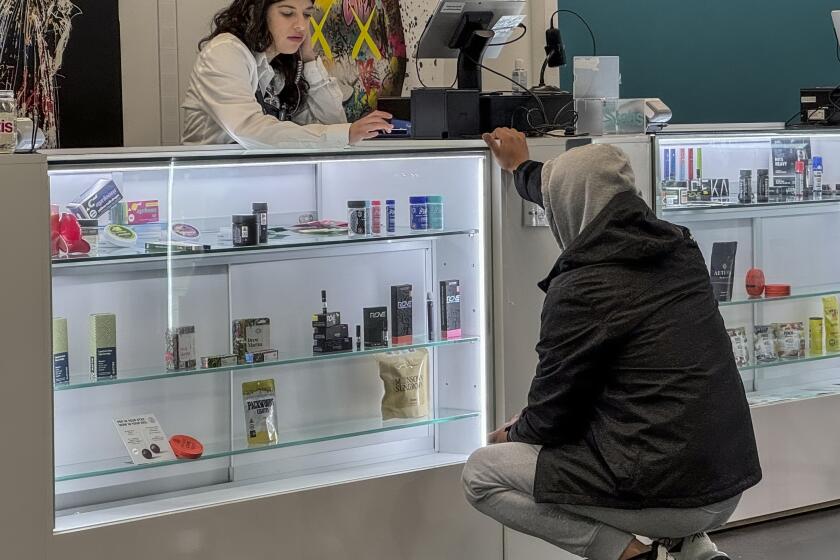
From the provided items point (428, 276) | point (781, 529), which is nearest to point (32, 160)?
point (428, 276)

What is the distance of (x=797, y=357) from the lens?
17.0 ft

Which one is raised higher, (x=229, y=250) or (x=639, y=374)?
(x=229, y=250)

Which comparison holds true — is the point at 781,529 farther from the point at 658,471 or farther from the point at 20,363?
the point at 20,363

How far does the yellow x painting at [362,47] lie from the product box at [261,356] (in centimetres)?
152

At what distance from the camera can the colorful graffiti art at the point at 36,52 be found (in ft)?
13.9

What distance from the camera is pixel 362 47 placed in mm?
5066

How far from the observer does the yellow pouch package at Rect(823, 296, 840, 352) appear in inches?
208

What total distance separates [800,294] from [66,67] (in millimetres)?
3246

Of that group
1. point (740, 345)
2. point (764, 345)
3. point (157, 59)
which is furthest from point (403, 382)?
point (764, 345)

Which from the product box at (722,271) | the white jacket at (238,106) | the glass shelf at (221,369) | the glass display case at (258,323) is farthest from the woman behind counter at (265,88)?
the product box at (722,271)

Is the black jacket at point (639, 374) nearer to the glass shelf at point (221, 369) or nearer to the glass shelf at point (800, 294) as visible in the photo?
the glass shelf at point (221, 369)

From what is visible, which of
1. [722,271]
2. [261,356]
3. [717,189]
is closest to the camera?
[261,356]

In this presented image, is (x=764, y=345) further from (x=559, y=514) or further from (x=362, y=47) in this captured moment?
(x=362, y=47)

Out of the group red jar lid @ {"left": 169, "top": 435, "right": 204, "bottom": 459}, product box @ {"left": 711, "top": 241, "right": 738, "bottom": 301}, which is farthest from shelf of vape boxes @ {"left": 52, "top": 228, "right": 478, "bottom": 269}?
product box @ {"left": 711, "top": 241, "right": 738, "bottom": 301}
